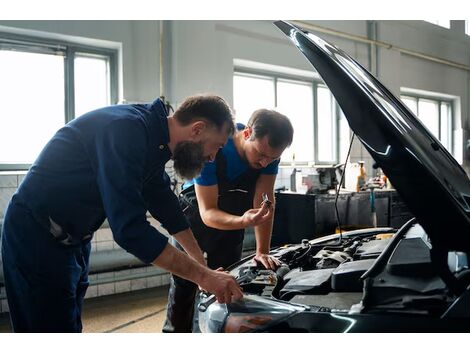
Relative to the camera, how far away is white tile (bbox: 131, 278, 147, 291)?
3.44m

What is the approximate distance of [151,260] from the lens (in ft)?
3.42

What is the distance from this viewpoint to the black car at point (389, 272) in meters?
0.85

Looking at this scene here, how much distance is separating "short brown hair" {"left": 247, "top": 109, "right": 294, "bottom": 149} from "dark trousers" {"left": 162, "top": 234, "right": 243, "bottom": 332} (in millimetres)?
667

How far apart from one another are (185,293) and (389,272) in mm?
1167

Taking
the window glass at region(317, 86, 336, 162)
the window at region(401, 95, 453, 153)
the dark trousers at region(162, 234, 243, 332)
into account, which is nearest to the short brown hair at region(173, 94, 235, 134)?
the dark trousers at region(162, 234, 243, 332)

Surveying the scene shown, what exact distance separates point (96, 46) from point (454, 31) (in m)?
6.00

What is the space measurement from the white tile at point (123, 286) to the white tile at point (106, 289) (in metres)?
0.04

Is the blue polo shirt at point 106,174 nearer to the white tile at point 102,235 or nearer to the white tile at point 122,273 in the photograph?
the white tile at point 102,235

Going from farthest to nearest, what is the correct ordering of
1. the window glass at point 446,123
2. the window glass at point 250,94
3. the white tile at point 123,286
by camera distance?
1. the window glass at point 446,123
2. the window glass at point 250,94
3. the white tile at point 123,286

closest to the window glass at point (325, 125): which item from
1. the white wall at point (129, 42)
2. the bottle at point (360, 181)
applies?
the bottle at point (360, 181)

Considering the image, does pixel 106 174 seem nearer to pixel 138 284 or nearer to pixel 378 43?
pixel 138 284

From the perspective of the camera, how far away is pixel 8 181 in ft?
9.77

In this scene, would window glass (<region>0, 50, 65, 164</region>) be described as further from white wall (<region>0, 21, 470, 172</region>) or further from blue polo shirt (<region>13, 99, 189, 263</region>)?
blue polo shirt (<region>13, 99, 189, 263</region>)

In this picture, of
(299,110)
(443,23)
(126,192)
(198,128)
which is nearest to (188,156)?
(198,128)
